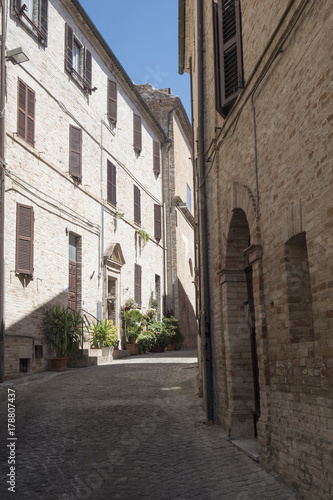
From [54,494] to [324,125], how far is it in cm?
402

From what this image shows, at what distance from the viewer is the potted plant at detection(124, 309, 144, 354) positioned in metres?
18.4

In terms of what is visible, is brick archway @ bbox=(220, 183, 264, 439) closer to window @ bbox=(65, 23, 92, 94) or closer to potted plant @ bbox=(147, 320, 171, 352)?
window @ bbox=(65, 23, 92, 94)

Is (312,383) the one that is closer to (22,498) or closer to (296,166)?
(296,166)

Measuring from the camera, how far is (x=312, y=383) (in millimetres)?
4832

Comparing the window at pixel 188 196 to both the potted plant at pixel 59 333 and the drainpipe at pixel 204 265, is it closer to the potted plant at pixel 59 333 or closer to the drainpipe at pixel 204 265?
the potted plant at pixel 59 333

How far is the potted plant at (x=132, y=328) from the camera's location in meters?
18.4

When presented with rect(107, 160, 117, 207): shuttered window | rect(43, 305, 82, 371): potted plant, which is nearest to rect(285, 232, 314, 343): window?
rect(43, 305, 82, 371): potted plant

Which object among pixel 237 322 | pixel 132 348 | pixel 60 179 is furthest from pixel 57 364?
pixel 237 322

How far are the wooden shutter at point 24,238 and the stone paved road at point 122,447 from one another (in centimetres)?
278

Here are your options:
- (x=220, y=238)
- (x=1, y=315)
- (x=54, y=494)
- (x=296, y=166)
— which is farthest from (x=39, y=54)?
(x=54, y=494)

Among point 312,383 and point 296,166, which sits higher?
point 296,166

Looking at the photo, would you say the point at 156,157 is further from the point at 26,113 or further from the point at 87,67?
the point at 26,113

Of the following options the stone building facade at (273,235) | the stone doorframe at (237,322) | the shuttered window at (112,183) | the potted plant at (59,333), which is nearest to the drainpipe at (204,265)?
the stone building facade at (273,235)

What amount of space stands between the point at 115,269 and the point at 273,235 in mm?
12713
